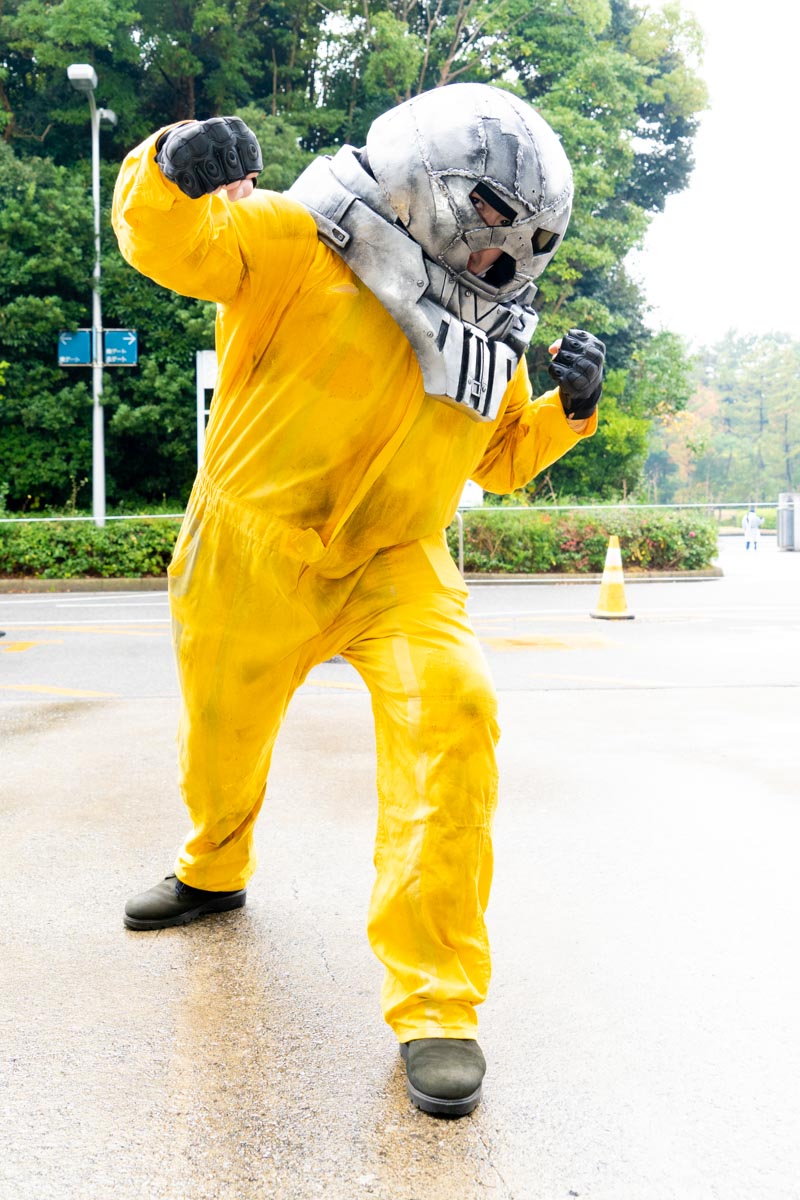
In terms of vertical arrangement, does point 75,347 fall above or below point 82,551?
above

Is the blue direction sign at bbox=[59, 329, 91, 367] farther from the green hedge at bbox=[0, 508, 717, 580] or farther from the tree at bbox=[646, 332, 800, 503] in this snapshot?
the tree at bbox=[646, 332, 800, 503]

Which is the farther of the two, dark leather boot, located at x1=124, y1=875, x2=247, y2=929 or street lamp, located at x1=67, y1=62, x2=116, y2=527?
street lamp, located at x1=67, y1=62, x2=116, y2=527

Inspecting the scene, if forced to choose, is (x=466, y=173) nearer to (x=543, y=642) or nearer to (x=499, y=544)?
(x=543, y=642)

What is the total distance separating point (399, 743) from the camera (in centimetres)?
238

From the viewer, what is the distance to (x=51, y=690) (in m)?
6.80

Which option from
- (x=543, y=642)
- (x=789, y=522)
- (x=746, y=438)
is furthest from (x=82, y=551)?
(x=746, y=438)

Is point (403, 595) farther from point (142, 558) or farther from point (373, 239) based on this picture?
point (142, 558)

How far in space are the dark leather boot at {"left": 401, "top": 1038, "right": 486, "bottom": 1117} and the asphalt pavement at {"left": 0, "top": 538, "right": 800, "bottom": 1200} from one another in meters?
0.03

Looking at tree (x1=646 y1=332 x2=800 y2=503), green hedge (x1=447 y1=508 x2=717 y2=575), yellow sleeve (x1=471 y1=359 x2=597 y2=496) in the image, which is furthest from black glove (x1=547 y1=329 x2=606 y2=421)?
tree (x1=646 y1=332 x2=800 y2=503)

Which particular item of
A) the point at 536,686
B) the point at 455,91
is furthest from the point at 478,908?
the point at 536,686

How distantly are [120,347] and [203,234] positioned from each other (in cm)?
1787

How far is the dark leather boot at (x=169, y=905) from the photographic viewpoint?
302 centimetres

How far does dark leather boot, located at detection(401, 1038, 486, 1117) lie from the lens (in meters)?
2.09

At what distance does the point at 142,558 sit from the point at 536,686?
9.74 metres
